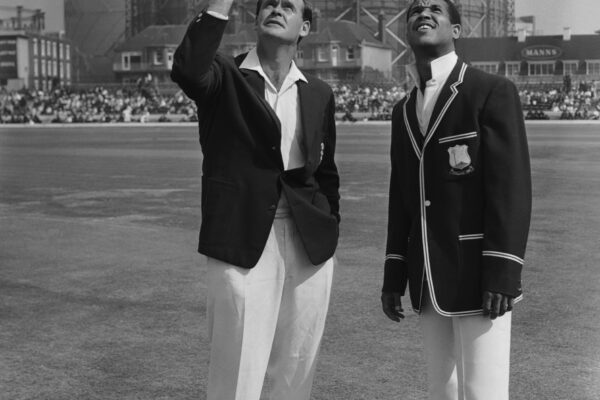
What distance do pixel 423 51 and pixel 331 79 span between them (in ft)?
300

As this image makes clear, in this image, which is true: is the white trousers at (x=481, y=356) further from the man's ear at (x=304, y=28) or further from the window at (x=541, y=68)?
the window at (x=541, y=68)

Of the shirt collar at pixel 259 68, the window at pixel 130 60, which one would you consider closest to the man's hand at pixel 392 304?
the shirt collar at pixel 259 68

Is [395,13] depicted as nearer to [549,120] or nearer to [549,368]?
[549,120]

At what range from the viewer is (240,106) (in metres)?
3.96

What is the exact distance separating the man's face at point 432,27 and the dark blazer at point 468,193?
13 cm

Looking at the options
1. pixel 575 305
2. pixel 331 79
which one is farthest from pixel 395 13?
pixel 575 305

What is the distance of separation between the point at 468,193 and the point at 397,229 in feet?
1.42

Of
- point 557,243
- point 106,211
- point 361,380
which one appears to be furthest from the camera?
point 106,211

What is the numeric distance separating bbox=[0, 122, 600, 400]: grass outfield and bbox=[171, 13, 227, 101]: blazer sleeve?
232cm

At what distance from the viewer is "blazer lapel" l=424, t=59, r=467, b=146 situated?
12.7 ft

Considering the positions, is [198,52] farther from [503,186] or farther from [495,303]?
[495,303]

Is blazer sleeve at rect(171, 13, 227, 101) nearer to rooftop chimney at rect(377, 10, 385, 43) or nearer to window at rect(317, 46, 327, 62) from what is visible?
window at rect(317, 46, 327, 62)

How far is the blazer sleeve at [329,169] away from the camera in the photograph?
167 inches

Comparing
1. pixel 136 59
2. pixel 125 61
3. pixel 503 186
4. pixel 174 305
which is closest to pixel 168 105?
pixel 136 59
